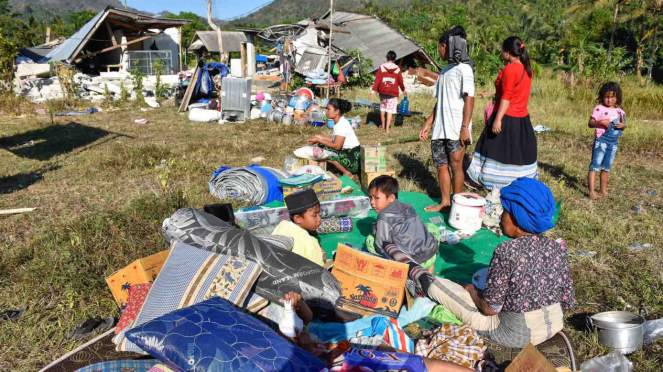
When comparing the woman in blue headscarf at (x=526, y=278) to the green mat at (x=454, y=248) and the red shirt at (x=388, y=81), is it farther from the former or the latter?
the red shirt at (x=388, y=81)

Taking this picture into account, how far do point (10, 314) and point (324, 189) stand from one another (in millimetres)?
3106

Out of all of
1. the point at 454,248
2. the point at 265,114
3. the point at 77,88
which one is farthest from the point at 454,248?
the point at 77,88

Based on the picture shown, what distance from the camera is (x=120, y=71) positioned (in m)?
19.8

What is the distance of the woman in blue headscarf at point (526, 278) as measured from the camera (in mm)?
2473

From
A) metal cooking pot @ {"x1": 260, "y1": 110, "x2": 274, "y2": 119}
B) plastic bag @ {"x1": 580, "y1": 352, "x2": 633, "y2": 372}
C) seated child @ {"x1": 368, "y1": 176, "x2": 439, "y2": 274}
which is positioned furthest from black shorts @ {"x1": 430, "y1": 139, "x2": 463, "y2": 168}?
metal cooking pot @ {"x1": 260, "y1": 110, "x2": 274, "y2": 119}

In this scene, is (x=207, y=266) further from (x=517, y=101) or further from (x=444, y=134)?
(x=517, y=101)

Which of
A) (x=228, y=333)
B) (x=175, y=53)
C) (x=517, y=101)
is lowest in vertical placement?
(x=228, y=333)

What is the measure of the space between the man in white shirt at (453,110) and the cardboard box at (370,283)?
2149mm

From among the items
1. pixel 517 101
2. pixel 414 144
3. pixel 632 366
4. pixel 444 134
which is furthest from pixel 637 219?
pixel 414 144

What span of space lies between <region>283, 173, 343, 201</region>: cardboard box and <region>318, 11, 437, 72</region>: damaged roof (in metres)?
14.8

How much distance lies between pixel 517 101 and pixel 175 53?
2467 cm

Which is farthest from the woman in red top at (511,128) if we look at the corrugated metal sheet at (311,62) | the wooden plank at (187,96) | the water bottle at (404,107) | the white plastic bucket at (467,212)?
the corrugated metal sheet at (311,62)

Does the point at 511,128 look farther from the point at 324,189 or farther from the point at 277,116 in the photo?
the point at 277,116

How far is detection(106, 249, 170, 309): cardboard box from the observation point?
3066 mm
